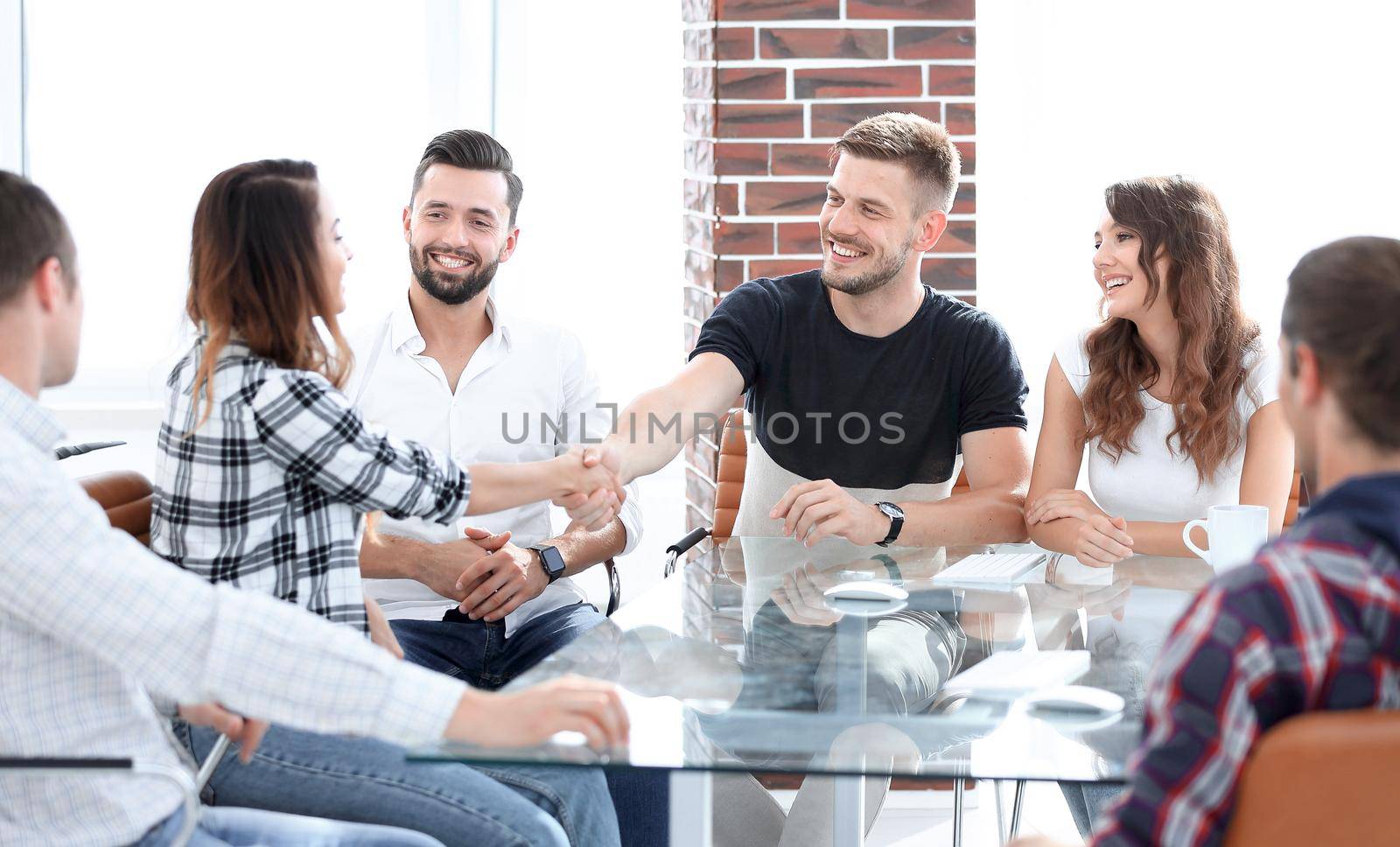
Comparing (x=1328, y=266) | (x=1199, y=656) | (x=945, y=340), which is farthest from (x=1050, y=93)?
(x=1199, y=656)

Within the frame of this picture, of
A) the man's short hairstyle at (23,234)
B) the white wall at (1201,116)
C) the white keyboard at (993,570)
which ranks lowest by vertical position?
the white keyboard at (993,570)

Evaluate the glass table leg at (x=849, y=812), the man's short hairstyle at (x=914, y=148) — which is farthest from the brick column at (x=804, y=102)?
the glass table leg at (x=849, y=812)

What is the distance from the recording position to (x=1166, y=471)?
8.59 ft

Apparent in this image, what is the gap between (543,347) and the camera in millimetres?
2816

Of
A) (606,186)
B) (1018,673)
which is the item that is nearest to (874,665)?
(1018,673)

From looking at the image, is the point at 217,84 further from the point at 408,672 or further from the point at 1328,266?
the point at 1328,266

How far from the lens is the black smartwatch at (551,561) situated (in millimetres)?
2545

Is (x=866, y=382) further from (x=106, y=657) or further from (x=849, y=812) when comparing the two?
(x=106, y=657)

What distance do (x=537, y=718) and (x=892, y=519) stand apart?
1153 mm

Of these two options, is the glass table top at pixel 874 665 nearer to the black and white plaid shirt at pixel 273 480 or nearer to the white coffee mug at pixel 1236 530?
the white coffee mug at pixel 1236 530

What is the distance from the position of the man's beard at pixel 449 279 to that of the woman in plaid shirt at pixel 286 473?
34.6 inches

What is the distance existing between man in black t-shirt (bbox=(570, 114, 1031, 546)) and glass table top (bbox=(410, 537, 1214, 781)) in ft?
1.44

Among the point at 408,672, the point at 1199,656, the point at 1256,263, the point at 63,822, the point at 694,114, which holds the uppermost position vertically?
the point at 694,114

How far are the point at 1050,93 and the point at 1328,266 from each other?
293cm
